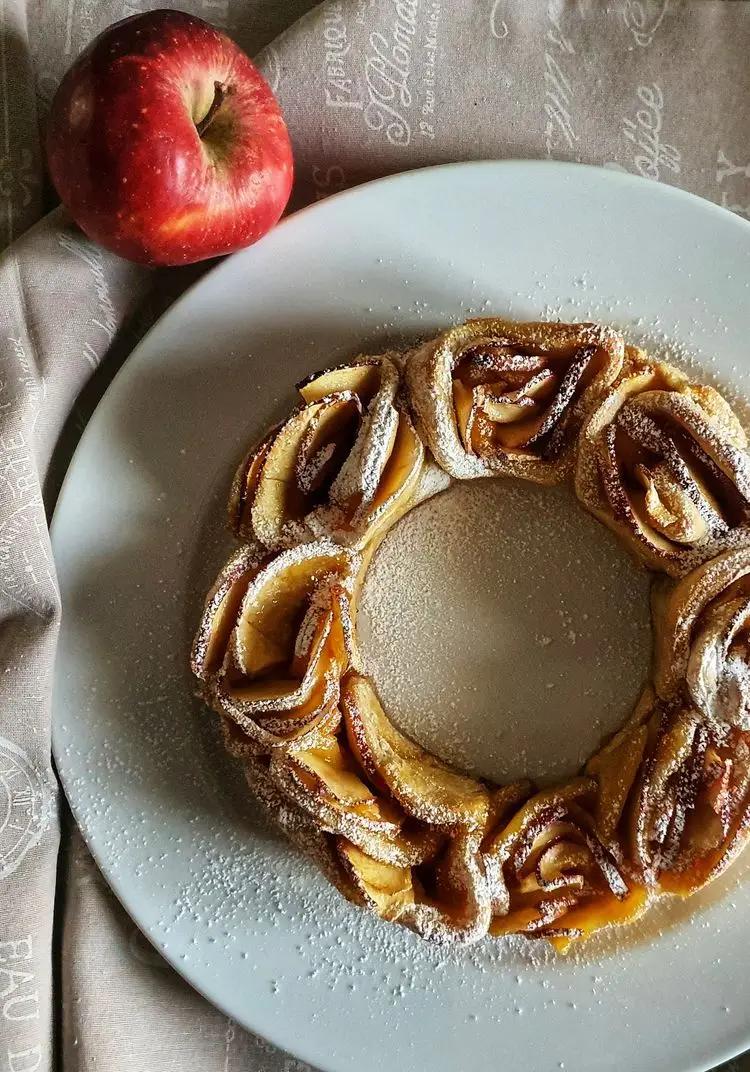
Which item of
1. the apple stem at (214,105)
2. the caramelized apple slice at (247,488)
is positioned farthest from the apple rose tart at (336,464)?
the apple stem at (214,105)

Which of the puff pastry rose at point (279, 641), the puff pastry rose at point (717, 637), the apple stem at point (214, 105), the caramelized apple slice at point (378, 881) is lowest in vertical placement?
the caramelized apple slice at point (378, 881)

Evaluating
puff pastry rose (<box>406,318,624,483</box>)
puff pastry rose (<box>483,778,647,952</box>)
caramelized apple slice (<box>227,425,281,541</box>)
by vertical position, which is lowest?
puff pastry rose (<box>483,778,647,952</box>)

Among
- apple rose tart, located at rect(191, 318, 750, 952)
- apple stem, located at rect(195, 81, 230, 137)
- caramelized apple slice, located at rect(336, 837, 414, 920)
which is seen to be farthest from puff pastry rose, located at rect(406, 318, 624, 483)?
caramelized apple slice, located at rect(336, 837, 414, 920)

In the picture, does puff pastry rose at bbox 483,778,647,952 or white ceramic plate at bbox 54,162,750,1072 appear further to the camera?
white ceramic plate at bbox 54,162,750,1072

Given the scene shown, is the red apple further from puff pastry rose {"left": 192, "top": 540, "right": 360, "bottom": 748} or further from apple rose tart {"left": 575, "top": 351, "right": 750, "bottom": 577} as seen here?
apple rose tart {"left": 575, "top": 351, "right": 750, "bottom": 577}

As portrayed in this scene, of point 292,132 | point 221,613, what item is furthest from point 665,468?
point 292,132

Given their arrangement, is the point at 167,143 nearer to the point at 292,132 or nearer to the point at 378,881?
the point at 292,132

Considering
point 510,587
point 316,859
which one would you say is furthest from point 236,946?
point 510,587

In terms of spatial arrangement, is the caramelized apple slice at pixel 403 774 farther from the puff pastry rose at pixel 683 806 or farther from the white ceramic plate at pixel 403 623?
the puff pastry rose at pixel 683 806
